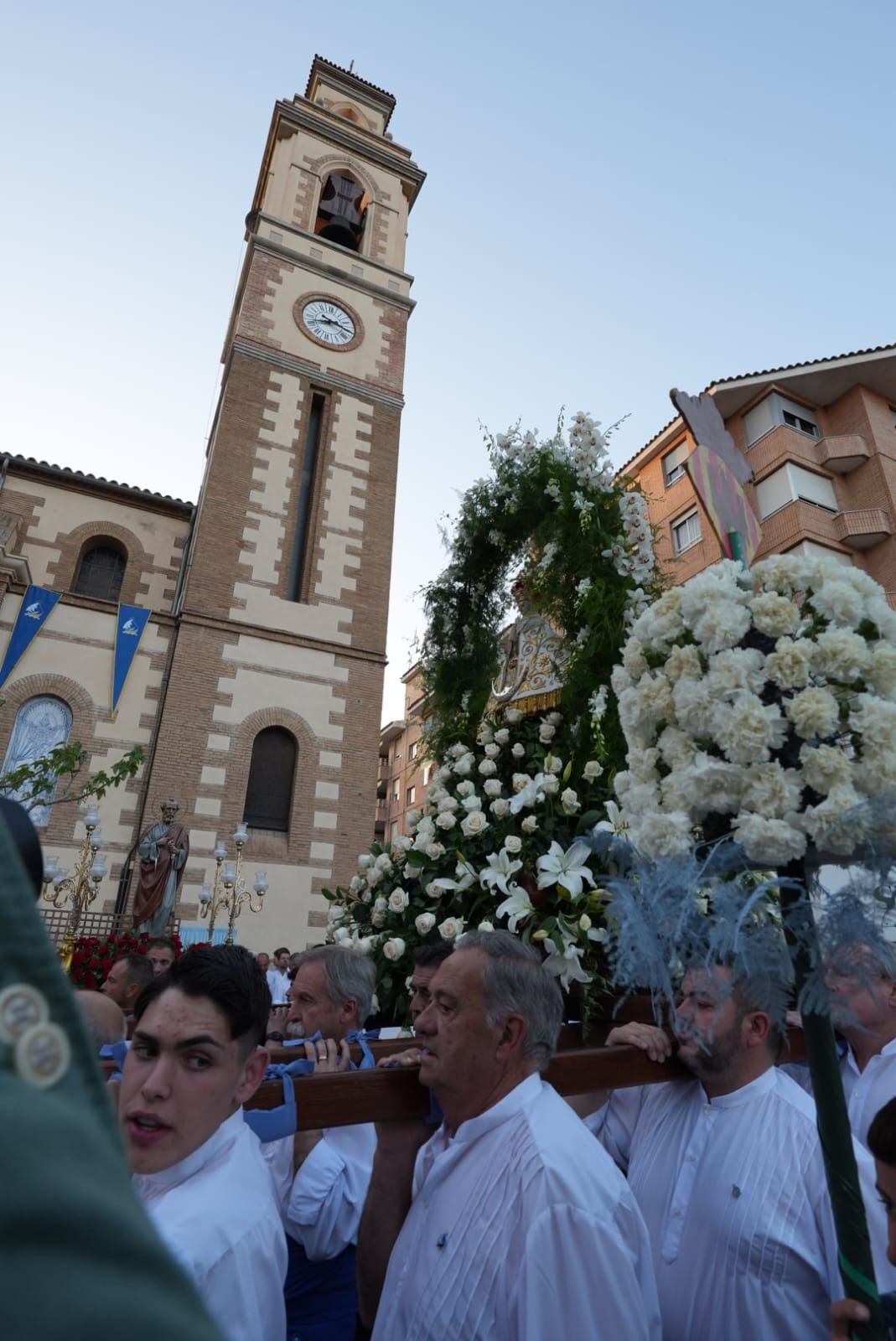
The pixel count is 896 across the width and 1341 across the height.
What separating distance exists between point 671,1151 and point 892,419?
2272 cm

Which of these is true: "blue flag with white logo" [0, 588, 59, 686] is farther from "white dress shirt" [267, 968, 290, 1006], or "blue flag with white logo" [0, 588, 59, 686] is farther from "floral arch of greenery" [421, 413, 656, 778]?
"floral arch of greenery" [421, 413, 656, 778]

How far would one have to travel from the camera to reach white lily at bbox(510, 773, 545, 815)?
12.5 ft

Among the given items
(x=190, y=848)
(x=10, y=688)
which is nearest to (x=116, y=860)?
(x=190, y=848)

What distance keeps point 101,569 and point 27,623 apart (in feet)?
12.1

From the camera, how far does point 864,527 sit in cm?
1866

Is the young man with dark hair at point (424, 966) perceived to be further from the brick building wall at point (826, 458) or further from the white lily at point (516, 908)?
the brick building wall at point (826, 458)

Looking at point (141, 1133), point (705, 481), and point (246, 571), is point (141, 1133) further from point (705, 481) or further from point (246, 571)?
point (246, 571)

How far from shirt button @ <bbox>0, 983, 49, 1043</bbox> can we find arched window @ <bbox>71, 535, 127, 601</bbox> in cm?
1869

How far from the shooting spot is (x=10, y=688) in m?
14.3

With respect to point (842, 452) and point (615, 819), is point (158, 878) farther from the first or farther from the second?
point (842, 452)

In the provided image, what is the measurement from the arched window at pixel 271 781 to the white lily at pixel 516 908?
11.9 m

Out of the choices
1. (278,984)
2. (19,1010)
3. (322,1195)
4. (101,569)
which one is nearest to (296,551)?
(101,569)

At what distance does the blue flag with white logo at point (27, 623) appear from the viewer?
1438 centimetres

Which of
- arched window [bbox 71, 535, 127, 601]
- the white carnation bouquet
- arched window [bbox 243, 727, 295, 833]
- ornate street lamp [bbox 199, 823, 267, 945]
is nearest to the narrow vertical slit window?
arched window [bbox 243, 727, 295, 833]
